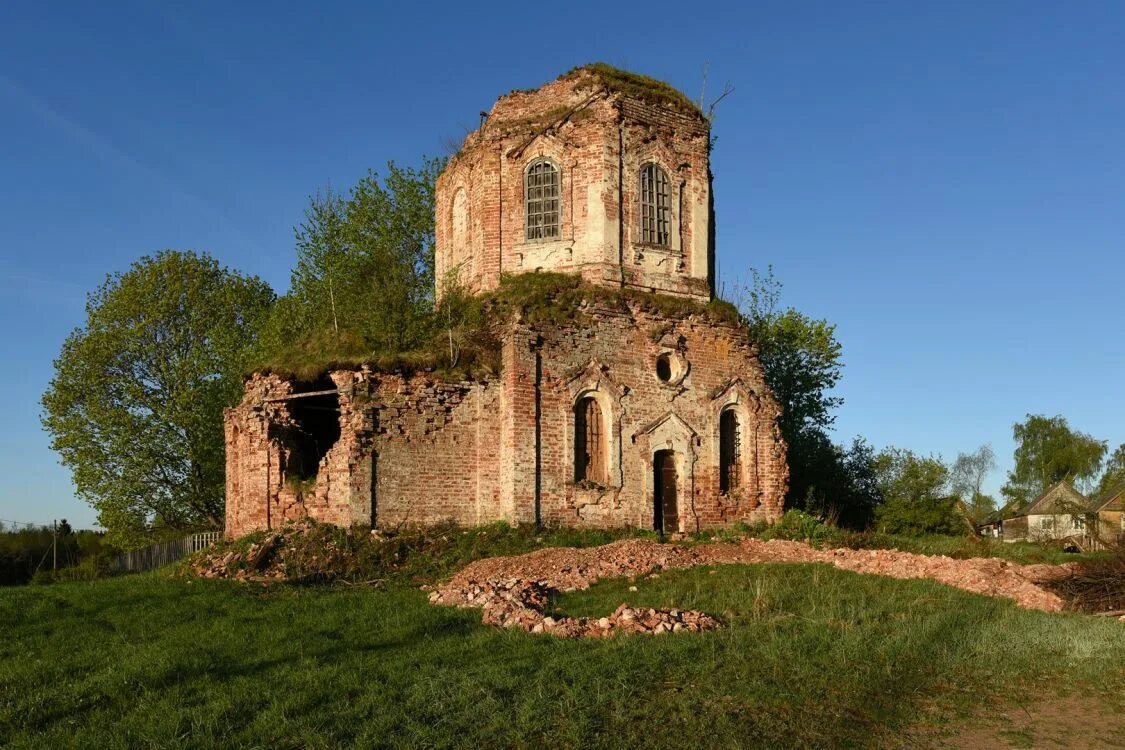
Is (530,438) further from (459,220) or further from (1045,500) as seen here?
(1045,500)

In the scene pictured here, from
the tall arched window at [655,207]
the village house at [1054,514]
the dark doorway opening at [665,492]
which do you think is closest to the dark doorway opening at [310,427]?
the dark doorway opening at [665,492]

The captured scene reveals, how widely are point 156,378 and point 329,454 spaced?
13.0 m

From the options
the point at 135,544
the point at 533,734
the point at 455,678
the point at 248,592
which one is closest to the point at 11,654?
the point at 248,592

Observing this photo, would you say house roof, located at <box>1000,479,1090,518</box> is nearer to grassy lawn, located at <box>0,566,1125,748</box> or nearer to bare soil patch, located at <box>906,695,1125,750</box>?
grassy lawn, located at <box>0,566,1125,748</box>

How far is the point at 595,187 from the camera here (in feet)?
67.6

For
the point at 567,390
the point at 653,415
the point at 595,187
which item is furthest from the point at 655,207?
the point at 567,390

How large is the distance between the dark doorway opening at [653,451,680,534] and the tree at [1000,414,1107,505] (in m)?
47.7

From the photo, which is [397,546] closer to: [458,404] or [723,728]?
[458,404]

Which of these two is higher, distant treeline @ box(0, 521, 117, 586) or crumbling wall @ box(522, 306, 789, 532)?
crumbling wall @ box(522, 306, 789, 532)

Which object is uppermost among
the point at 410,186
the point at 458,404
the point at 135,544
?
the point at 410,186

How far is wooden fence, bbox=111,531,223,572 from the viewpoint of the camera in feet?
81.5

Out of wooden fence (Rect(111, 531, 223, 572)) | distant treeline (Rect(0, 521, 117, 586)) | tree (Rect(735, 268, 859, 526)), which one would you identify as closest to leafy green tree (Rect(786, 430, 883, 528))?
tree (Rect(735, 268, 859, 526))

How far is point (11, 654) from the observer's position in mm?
10320

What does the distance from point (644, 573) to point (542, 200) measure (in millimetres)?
9861
